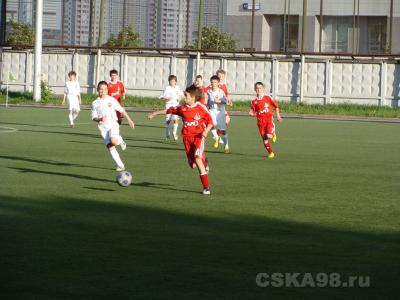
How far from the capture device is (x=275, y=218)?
14.0 m

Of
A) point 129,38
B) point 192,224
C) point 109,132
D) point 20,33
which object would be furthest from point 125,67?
point 192,224

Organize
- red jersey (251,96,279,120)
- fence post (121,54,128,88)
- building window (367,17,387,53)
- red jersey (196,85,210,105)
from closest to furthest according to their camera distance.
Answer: red jersey (196,85,210,105)
red jersey (251,96,279,120)
fence post (121,54,128,88)
building window (367,17,387,53)

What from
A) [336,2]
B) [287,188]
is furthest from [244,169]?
[336,2]

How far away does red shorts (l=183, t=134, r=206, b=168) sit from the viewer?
17.2 m

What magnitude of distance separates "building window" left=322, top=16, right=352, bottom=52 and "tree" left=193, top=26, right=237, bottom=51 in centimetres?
854

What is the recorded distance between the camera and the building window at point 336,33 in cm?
9525


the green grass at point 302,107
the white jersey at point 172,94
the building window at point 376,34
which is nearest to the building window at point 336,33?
the building window at point 376,34

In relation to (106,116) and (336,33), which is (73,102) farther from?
(336,33)

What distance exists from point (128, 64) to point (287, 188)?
43.2 metres

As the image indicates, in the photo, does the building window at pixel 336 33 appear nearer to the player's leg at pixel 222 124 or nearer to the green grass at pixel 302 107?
the green grass at pixel 302 107

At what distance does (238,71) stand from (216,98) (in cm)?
3128

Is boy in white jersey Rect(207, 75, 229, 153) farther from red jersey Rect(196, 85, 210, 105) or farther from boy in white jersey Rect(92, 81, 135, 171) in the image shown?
boy in white jersey Rect(92, 81, 135, 171)

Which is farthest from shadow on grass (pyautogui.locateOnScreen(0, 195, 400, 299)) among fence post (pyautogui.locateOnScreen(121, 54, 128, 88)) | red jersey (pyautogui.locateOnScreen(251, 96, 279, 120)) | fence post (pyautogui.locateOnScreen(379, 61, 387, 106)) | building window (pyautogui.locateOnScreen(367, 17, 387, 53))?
building window (pyautogui.locateOnScreen(367, 17, 387, 53))

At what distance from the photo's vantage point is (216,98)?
2741 cm
